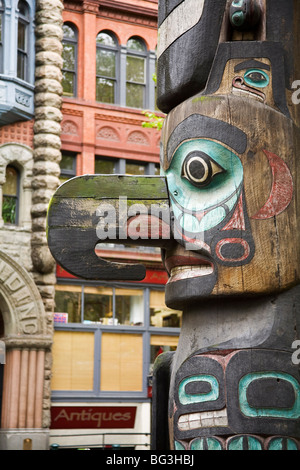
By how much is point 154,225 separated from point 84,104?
49.3 feet

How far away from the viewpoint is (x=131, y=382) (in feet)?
59.8

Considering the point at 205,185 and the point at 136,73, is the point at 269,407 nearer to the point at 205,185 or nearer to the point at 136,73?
the point at 205,185

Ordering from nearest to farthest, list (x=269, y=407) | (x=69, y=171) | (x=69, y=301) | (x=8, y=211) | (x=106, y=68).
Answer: (x=269, y=407)
(x=8, y=211)
(x=69, y=301)
(x=69, y=171)
(x=106, y=68)

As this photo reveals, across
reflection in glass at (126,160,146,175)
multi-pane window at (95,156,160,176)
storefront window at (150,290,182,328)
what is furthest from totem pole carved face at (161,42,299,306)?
reflection in glass at (126,160,146,175)

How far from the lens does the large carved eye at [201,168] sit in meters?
4.20

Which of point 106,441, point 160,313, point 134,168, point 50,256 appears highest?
point 134,168

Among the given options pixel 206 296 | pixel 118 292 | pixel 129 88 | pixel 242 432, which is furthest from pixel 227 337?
pixel 129 88

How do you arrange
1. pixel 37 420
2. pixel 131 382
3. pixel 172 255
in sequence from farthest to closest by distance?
pixel 131 382 → pixel 37 420 → pixel 172 255

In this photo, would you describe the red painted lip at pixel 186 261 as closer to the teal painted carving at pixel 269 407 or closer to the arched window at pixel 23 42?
the teal painted carving at pixel 269 407

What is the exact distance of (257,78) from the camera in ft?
14.1

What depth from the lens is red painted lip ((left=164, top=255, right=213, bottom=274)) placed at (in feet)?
13.8

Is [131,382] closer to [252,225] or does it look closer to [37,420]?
[37,420]

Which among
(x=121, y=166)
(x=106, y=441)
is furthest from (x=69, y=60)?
(x=106, y=441)

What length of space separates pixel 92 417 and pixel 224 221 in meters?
14.3
